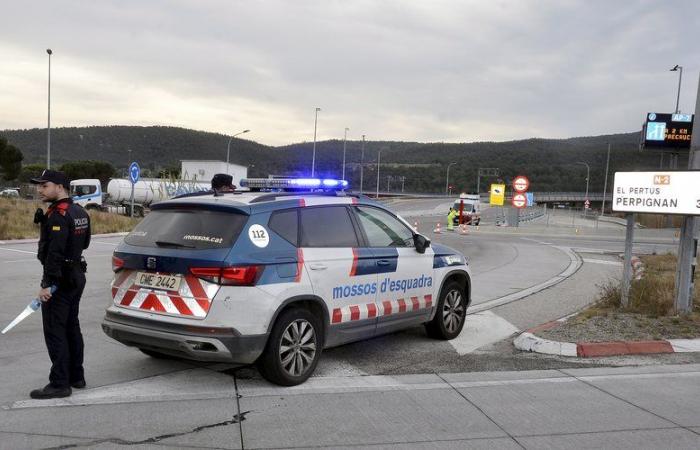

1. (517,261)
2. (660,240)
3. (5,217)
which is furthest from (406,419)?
(660,240)

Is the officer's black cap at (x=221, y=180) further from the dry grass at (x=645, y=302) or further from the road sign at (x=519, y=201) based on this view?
the road sign at (x=519, y=201)

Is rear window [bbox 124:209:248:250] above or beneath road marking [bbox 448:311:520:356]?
above

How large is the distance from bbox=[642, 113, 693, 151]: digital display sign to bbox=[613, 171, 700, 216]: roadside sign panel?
15.5m

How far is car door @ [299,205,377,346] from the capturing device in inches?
224

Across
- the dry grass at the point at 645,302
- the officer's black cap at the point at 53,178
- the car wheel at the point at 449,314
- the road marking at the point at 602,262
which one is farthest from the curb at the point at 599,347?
the road marking at the point at 602,262

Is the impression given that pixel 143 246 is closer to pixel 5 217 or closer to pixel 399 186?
pixel 5 217

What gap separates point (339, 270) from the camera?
587 centimetres

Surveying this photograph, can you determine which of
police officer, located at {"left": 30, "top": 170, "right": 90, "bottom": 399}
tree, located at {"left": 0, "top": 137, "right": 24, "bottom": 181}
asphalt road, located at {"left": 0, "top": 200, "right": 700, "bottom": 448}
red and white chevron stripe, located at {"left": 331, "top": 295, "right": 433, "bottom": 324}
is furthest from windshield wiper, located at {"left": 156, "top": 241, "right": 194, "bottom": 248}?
tree, located at {"left": 0, "top": 137, "right": 24, "bottom": 181}

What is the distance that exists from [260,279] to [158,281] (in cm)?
91

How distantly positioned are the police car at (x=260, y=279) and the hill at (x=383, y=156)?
69053mm

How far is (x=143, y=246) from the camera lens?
5.41 meters

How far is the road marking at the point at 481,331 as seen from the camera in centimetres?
750

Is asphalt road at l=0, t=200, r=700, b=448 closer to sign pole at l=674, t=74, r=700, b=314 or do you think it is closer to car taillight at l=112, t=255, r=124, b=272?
car taillight at l=112, t=255, r=124, b=272

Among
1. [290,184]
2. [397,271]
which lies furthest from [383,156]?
[290,184]
